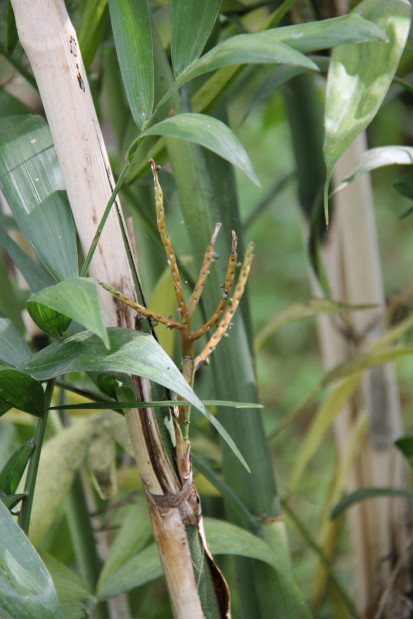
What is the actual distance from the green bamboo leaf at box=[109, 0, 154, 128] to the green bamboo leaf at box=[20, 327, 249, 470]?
7 cm

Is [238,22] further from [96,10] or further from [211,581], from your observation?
[211,581]

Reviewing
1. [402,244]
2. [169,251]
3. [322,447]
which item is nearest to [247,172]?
[169,251]

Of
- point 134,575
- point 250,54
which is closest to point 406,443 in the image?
point 134,575

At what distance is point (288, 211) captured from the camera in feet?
4.96

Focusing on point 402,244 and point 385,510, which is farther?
point 402,244

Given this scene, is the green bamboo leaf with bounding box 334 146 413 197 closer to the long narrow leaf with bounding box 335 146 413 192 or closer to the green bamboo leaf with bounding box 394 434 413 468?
the long narrow leaf with bounding box 335 146 413 192

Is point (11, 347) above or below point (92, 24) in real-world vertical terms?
below

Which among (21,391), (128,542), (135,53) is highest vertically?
(135,53)

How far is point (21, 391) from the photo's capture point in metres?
0.25

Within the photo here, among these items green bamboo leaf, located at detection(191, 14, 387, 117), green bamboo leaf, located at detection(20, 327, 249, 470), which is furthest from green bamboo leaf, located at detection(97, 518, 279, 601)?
green bamboo leaf, located at detection(191, 14, 387, 117)

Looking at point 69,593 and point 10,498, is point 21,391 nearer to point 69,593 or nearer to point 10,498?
point 10,498

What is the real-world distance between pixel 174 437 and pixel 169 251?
2.9 inches

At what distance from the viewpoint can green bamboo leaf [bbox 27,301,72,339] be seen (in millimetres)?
243

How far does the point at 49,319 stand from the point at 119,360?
0.04 m
